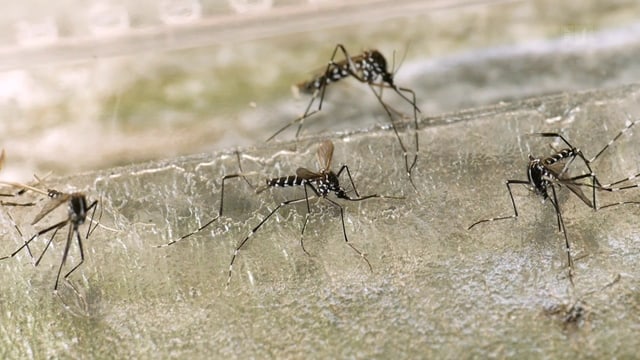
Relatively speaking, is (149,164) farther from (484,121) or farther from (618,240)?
(618,240)

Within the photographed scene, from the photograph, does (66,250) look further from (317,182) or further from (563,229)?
(563,229)

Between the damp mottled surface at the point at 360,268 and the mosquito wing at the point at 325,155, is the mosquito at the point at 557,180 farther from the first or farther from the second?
the mosquito wing at the point at 325,155

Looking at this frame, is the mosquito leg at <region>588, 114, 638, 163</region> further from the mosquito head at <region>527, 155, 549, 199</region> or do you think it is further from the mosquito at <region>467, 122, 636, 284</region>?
the mosquito head at <region>527, 155, 549, 199</region>

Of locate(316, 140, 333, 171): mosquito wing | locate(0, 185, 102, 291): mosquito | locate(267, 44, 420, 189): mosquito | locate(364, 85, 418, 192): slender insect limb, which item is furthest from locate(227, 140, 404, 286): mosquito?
locate(0, 185, 102, 291): mosquito

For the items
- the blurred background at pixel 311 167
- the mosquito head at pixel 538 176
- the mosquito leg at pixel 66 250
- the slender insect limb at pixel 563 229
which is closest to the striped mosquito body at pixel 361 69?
the blurred background at pixel 311 167

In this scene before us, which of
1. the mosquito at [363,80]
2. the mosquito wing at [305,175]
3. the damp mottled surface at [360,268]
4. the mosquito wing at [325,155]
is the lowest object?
the damp mottled surface at [360,268]

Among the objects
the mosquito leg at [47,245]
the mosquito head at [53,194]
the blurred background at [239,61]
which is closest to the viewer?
the mosquito leg at [47,245]

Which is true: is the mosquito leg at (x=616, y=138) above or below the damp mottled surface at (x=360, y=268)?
above
